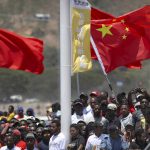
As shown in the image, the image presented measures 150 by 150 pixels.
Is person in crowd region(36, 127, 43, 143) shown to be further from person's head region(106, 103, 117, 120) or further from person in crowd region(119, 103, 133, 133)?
person in crowd region(119, 103, 133, 133)

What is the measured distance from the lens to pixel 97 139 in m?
18.0

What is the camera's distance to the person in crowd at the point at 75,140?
18031 mm

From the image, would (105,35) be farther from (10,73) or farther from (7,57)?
(10,73)

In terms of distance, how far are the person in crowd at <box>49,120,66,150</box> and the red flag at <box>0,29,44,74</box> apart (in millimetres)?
3022

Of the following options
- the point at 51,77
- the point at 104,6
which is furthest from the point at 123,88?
the point at 104,6

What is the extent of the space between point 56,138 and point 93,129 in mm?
652

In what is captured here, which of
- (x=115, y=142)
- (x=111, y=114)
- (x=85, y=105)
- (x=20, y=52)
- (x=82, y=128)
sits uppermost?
(x=20, y=52)

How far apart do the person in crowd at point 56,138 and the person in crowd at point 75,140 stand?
155mm

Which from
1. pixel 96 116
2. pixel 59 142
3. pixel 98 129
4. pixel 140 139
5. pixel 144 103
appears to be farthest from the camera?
pixel 96 116

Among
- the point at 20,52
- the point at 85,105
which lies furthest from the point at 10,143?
the point at 20,52

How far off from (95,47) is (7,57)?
2075mm

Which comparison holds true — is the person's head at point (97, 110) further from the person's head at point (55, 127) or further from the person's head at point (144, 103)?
the person's head at point (55, 127)

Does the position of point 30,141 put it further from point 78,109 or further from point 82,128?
point 78,109

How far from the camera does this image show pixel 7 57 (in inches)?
867
